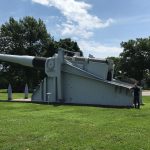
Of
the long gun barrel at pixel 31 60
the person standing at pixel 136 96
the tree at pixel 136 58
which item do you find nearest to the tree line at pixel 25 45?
the tree at pixel 136 58

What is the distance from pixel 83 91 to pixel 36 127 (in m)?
14.4

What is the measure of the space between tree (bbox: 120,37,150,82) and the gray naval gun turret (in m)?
72.2

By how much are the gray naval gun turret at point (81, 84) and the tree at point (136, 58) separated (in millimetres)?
72211

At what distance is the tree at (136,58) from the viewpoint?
101500 millimetres

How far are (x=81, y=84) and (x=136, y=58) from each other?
75550 mm

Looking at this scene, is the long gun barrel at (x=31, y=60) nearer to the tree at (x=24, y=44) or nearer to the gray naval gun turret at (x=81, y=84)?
the gray naval gun turret at (x=81, y=84)

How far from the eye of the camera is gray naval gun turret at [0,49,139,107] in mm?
27516

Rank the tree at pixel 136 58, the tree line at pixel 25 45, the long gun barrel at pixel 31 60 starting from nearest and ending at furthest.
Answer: the long gun barrel at pixel 31 60 → the tree line at pixel 25 45 → the tree at pixel 136 58

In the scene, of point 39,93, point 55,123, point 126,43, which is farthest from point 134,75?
point 55,123

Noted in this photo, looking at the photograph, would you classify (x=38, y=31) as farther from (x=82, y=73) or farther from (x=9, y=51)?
(x=82, y=73)

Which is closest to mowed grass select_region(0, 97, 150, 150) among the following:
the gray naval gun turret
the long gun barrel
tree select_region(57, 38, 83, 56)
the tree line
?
the gray naval gun turret

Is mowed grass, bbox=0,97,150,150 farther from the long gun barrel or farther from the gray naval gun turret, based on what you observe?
the long gun barrel

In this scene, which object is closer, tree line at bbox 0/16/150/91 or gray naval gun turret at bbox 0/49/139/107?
gray naval gun turret at bbox 0/49/139/107

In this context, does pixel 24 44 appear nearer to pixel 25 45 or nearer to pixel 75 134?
pixel 25 45
